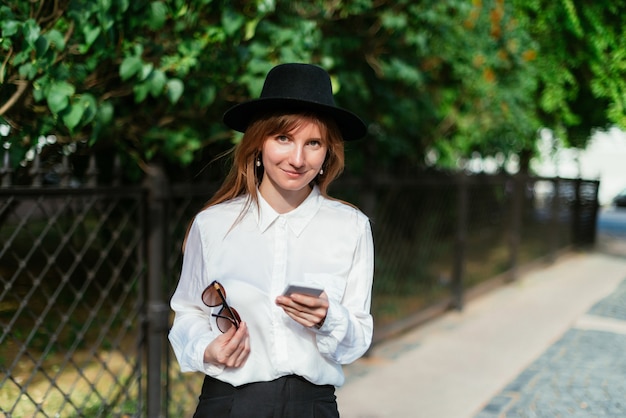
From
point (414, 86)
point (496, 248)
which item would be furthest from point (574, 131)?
point (414, 86)

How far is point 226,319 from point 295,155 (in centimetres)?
Result: 54

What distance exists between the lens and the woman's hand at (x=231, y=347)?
1918 mm

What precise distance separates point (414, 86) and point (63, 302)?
15.2ft

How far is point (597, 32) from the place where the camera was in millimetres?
8367

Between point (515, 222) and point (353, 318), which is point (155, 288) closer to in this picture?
point (353, 318)

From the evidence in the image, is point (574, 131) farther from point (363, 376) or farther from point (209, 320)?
point (209, 320)

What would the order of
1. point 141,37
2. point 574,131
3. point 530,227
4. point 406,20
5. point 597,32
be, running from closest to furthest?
point 141,37 → point 406,20 → point 597,32 → point 530,227 → point 574,131

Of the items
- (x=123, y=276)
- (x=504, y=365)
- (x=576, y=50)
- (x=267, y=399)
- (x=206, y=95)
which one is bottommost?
(x=504, y=365)

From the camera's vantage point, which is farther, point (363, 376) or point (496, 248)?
point (496, 248)

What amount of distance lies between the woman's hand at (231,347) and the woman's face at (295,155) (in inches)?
18.4

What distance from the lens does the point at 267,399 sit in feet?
6.72

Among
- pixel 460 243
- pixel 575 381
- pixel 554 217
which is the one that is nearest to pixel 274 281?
pixel 575 381

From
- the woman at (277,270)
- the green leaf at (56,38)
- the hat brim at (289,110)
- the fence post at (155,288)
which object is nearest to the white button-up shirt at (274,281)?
the woman at (277,270)

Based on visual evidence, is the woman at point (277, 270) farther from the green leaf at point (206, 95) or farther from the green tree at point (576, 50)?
the green tree at point (576, 50)
